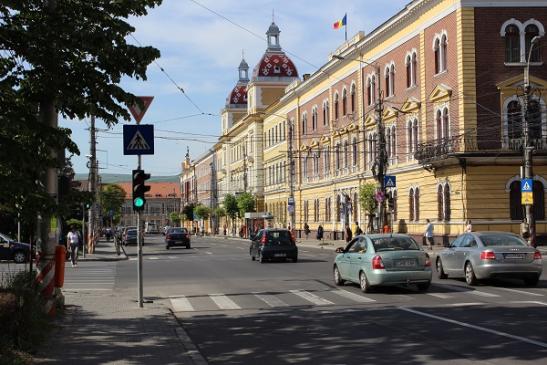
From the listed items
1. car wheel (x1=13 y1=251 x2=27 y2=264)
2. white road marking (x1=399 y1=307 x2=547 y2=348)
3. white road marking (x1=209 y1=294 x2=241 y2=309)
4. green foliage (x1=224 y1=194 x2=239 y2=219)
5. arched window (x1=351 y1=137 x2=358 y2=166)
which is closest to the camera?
white road marking (x1=399 y1=307 x2=547 y2=348)

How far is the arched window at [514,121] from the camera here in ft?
131

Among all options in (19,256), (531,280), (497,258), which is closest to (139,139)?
(497,258)

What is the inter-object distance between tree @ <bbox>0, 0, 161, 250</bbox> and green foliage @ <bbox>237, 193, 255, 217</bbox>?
80146 mm

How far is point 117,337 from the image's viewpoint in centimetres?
1158

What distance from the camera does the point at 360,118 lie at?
187 feet

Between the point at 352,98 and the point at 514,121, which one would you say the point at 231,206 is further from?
the point at 514,121

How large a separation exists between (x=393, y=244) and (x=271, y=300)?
10.8ft

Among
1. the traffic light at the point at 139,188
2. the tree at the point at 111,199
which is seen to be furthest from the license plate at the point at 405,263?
the tree at the point at 111,199

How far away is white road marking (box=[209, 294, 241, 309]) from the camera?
16.4m

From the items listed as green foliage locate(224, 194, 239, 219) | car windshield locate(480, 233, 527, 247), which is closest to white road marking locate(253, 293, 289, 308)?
car windshield locate(480, 233, 527, 247)

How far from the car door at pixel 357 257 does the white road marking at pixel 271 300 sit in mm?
2209

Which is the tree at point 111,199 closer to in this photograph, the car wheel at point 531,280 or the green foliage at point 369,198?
the green foliage at point 369,198

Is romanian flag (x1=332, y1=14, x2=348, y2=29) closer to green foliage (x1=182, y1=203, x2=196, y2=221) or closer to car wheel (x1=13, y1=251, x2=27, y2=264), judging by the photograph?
car wheel (x1=13, y1=251, x2=27, y2=264)

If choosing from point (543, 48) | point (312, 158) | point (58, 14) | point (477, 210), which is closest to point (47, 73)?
point (58, 14)
